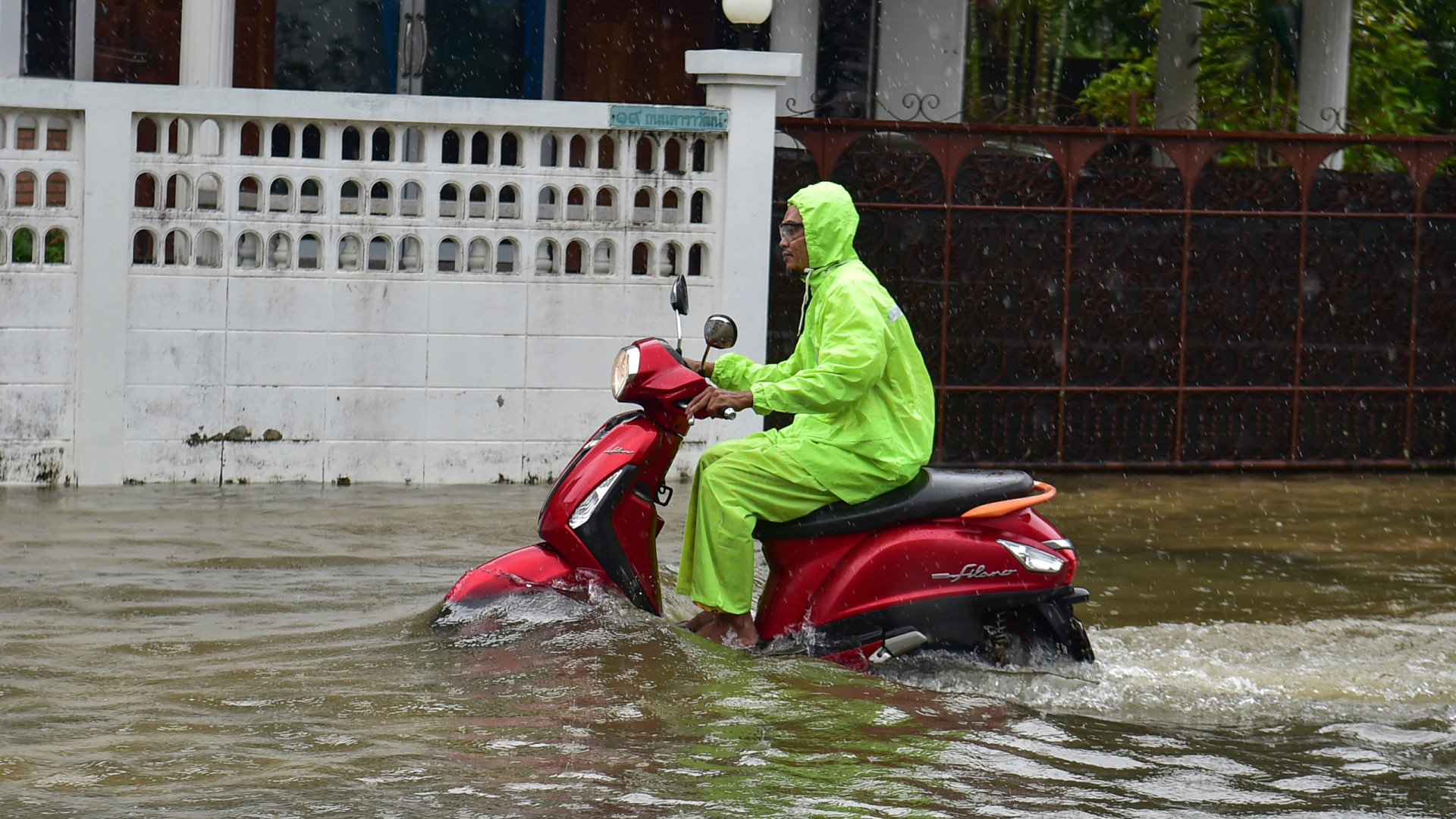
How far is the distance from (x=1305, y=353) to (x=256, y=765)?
7223mm

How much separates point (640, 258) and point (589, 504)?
3860 millimetres

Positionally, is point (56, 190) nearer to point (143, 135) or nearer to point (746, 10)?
point (143, 135)

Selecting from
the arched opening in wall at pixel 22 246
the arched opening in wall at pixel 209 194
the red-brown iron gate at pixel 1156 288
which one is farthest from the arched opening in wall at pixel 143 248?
the red-brown iron gate at pixel 1156 288

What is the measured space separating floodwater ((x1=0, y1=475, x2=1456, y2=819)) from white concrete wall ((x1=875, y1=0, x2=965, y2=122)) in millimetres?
6185

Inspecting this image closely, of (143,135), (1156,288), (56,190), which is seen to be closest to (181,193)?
(143,135)

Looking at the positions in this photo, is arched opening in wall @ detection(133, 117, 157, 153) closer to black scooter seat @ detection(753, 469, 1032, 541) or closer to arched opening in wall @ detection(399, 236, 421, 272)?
arched opening in wall @ detection(399, 236, 421, 272)

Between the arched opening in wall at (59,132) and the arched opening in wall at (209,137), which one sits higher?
the arched opening in wall at (209,137)

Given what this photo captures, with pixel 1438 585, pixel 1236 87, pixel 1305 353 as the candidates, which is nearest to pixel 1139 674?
pixel 1438 585

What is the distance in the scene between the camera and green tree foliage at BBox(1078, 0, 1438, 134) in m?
14.2

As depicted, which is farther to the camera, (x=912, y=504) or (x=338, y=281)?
(x=338, y=281)

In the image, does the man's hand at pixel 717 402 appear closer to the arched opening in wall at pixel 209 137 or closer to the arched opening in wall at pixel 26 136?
the arched opening in wall at pixel 209 137

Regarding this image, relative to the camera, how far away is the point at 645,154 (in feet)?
28.5

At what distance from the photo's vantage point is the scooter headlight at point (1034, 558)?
5.08 m

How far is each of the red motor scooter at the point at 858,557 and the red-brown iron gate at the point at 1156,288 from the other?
400 centimetres
